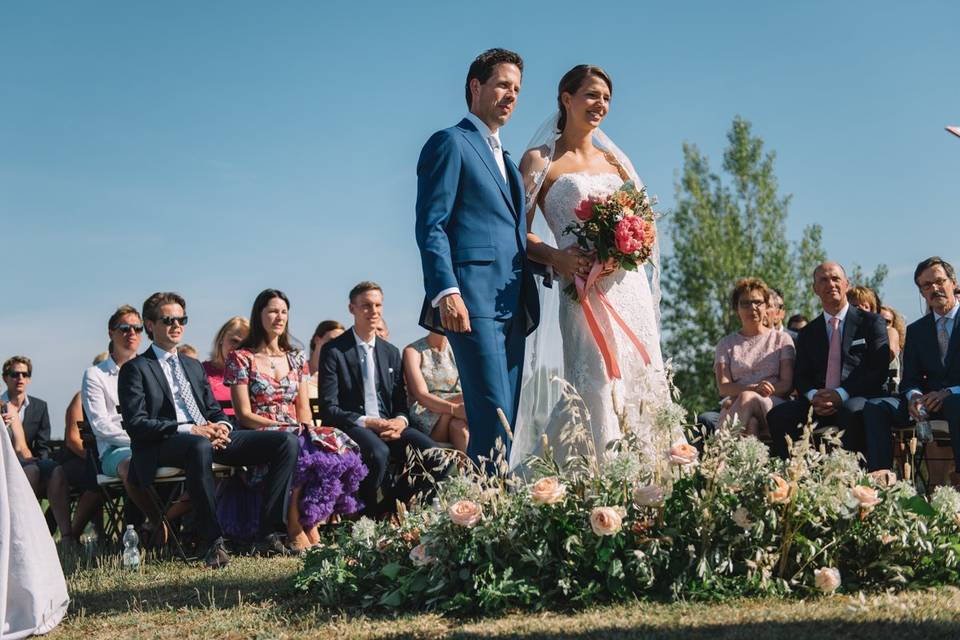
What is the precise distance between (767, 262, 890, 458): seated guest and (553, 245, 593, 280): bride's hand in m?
3.00

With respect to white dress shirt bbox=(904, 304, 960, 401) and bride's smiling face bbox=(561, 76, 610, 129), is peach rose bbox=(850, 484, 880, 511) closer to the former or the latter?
bride's smiling face bbox=(561, 76, 610, 129)

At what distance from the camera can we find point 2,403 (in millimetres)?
10156

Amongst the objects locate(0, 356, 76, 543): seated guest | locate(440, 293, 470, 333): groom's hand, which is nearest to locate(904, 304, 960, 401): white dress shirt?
locate(440, 293, 470, 333): groom's hand

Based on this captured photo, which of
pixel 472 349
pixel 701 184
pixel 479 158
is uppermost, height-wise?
pixel 701 184

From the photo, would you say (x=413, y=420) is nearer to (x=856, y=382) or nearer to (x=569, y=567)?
(x=856, y=382)

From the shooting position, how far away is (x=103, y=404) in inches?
328

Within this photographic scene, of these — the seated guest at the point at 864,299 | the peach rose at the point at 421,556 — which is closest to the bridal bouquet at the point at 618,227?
the peach rose at the point at 421,556

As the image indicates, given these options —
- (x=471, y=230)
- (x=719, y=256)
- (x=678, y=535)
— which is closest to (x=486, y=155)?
(x=471, y=230)

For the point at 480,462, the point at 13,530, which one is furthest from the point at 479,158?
the point at 13,530

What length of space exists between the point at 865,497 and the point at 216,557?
13.5 ft

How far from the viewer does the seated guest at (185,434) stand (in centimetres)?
722

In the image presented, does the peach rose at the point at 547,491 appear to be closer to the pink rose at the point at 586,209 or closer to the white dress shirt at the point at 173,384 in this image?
the pink rose at the point at 586,209

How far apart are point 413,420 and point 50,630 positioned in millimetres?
4045

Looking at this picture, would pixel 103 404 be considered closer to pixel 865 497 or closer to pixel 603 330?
pixel 603 330
